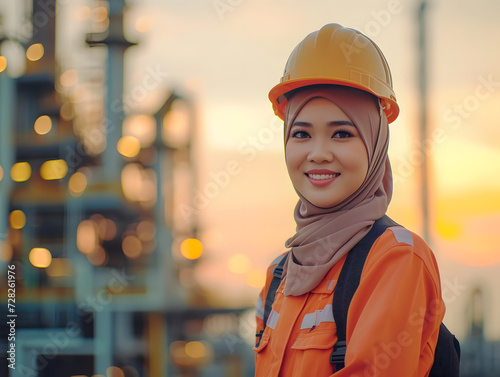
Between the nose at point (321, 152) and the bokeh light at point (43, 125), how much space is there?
7178 mm

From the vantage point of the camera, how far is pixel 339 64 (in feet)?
5.63

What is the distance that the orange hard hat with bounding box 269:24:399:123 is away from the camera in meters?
1.70

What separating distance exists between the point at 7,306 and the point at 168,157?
9.92 ft

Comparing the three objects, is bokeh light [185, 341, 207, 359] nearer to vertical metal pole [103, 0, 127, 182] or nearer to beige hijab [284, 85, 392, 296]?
vertical metal pole [103, 0, 127, 182]

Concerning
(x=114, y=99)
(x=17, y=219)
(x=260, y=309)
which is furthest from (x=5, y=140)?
(x=260, y=309)

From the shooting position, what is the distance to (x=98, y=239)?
855cm

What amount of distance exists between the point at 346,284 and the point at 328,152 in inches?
15.7

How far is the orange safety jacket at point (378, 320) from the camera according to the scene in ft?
4.66

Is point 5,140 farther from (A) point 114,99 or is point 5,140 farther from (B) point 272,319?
(B) point 272,319

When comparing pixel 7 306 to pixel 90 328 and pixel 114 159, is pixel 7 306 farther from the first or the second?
pixel 114 159

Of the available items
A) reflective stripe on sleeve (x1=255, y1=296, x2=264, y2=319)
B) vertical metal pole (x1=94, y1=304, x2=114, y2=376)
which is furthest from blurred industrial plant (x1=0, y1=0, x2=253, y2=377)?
reflective stripe on sleeve (x1=255, y1=296, x2=264, y2=319)

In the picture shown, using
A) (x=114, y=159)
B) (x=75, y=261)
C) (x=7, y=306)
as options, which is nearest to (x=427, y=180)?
(x=114, y=159)

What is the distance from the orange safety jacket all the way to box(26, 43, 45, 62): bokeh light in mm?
7427

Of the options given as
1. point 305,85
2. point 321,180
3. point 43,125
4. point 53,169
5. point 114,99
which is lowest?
point 321,180
